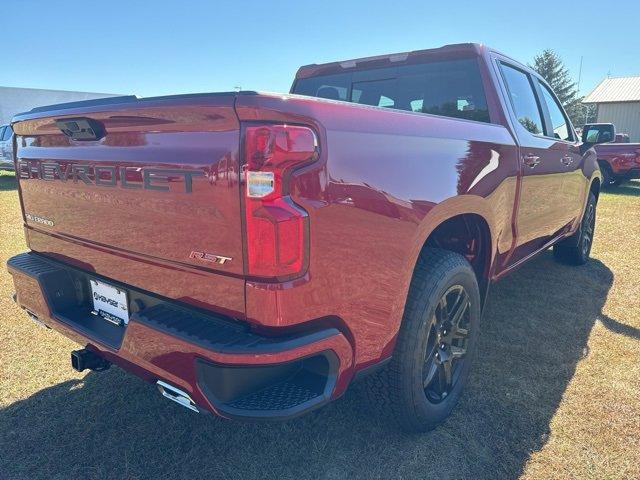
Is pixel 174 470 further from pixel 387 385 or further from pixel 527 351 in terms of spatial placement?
pixel 527 351

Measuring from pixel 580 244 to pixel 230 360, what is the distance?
480cm

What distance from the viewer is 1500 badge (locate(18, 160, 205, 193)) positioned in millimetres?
1579

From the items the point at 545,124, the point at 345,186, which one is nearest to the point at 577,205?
the point at 545,124

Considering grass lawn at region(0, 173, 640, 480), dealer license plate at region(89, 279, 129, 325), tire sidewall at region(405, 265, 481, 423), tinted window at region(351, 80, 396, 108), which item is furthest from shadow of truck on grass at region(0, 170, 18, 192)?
tire sidewall at region(405, 265, 481, 423)

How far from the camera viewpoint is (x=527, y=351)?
3195 millimetres

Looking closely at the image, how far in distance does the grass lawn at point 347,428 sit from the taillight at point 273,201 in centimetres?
103

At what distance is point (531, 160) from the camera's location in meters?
3.08

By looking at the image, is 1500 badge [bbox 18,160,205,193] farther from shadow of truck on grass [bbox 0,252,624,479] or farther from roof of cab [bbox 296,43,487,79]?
roof of cab [bbox 296,43,487,79]

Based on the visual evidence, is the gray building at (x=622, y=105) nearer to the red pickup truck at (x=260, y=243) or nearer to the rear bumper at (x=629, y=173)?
the rear bumper at (x=629, y=173)

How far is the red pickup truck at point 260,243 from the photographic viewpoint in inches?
57.3

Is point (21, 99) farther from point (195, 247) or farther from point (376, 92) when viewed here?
point (195, 247)

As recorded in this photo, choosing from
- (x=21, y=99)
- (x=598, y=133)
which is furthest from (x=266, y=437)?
(x=21, y=99)

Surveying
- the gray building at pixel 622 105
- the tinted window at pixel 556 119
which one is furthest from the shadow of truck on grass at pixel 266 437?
the gray building at pixel 622 105

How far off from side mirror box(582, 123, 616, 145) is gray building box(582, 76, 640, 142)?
28467 mm
